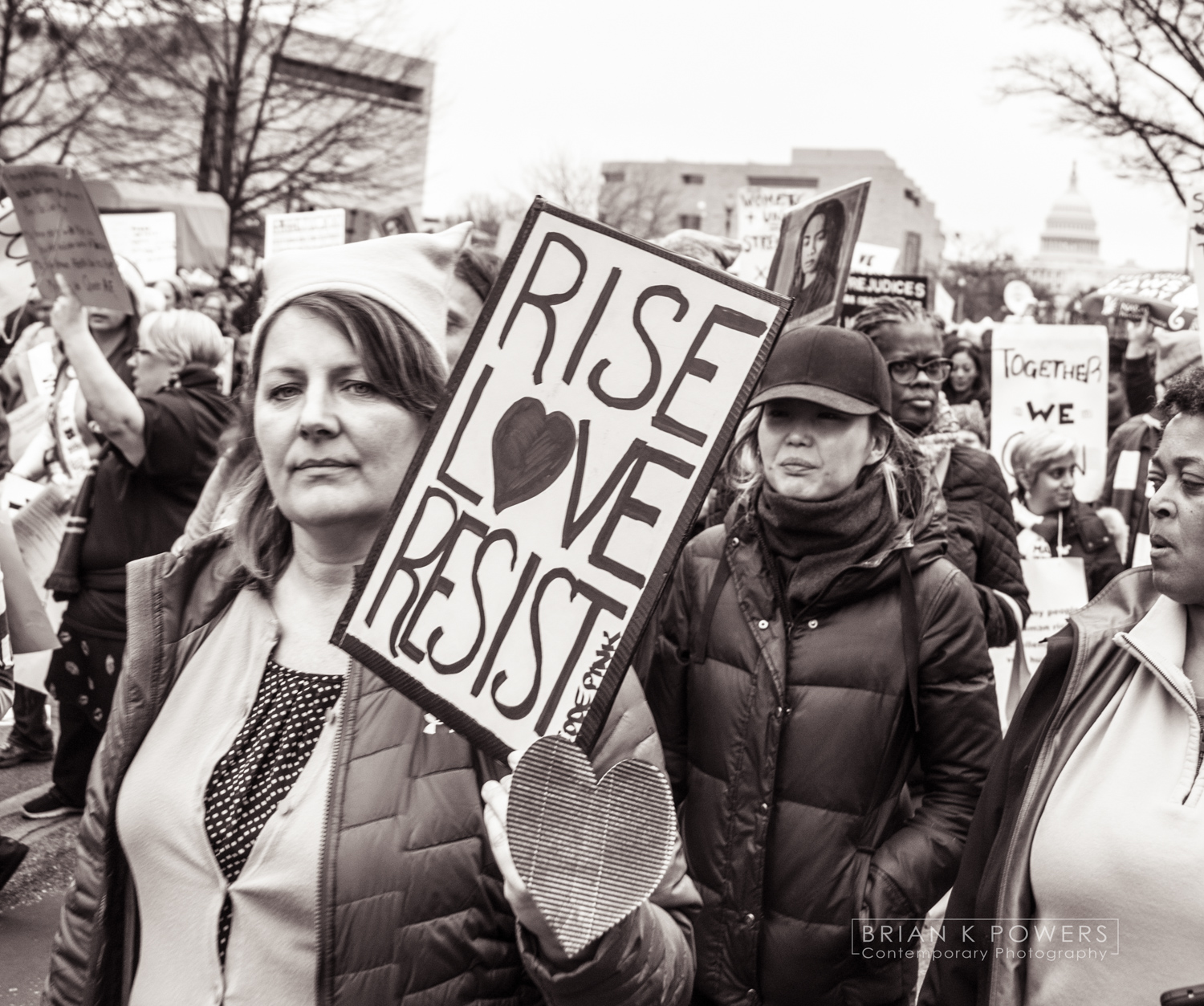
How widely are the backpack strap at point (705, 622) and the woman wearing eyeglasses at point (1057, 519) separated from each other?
2505mm

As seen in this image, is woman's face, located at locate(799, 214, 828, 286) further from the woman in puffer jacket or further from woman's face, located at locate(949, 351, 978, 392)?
woman's face, located at locate(949, 351, 978, 392)

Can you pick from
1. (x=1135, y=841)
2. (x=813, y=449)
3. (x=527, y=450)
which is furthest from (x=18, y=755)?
(x=1135, y=841)

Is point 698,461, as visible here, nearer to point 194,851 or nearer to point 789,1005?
point 194,851

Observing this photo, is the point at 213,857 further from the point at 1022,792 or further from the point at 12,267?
the point at 12,267

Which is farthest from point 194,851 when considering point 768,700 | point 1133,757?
point 1133,757

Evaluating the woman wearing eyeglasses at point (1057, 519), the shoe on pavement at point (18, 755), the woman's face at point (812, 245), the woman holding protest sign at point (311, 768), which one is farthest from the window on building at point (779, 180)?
the woman holding protest sign at point (311, 768)

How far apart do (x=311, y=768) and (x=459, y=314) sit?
3.90 ft

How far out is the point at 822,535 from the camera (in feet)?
8.66

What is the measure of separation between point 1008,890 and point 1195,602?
1.84 feet

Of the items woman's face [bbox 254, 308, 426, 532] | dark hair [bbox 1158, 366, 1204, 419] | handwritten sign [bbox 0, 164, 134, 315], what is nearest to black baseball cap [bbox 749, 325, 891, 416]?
dark hair [bbox 1158, 366, 1204, 419]

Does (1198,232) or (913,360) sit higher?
(1198,232)

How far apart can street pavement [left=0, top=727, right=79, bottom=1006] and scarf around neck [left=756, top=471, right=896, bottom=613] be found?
2.77 metres

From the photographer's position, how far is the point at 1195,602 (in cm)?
214

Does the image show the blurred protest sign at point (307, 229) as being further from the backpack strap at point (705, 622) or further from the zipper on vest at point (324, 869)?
the zipper on vest at point (324, 869)
